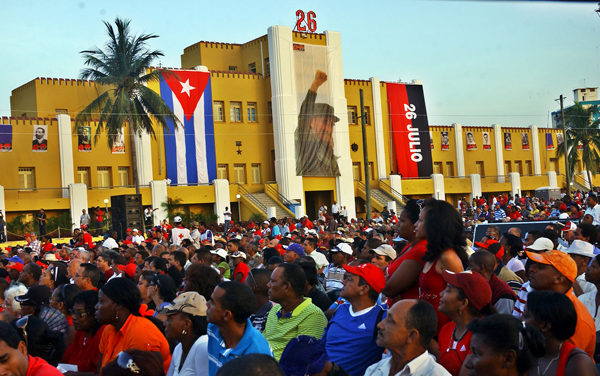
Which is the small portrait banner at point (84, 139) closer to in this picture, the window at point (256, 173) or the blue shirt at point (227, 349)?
the window at point (256, 173)

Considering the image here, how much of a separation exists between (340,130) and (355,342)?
36.1 meters

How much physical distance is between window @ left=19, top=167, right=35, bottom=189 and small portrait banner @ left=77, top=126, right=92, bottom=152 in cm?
284

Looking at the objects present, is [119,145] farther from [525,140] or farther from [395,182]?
[525,140]

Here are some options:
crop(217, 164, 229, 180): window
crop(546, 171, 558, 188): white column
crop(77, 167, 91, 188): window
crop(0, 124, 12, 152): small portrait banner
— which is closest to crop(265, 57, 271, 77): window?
crop(217, 164, 229, 180): window

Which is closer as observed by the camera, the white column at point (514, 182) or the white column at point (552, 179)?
the white column at point (514, 182)

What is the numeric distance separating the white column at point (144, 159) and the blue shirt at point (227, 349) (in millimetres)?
31846

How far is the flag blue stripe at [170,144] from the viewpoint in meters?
35.3

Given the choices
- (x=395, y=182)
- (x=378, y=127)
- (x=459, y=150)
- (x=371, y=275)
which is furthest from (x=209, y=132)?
(x=371, y=275)

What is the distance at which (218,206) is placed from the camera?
3603 cm

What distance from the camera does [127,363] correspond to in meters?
3.34

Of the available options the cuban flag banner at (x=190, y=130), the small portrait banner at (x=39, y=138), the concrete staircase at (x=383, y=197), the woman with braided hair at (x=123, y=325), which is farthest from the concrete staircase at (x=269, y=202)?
the woman with braided hair at (x=123, y=325)

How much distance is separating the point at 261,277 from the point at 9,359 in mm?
2867

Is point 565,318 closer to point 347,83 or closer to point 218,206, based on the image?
point 218,206

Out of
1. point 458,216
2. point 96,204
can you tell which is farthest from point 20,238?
point 458,216
